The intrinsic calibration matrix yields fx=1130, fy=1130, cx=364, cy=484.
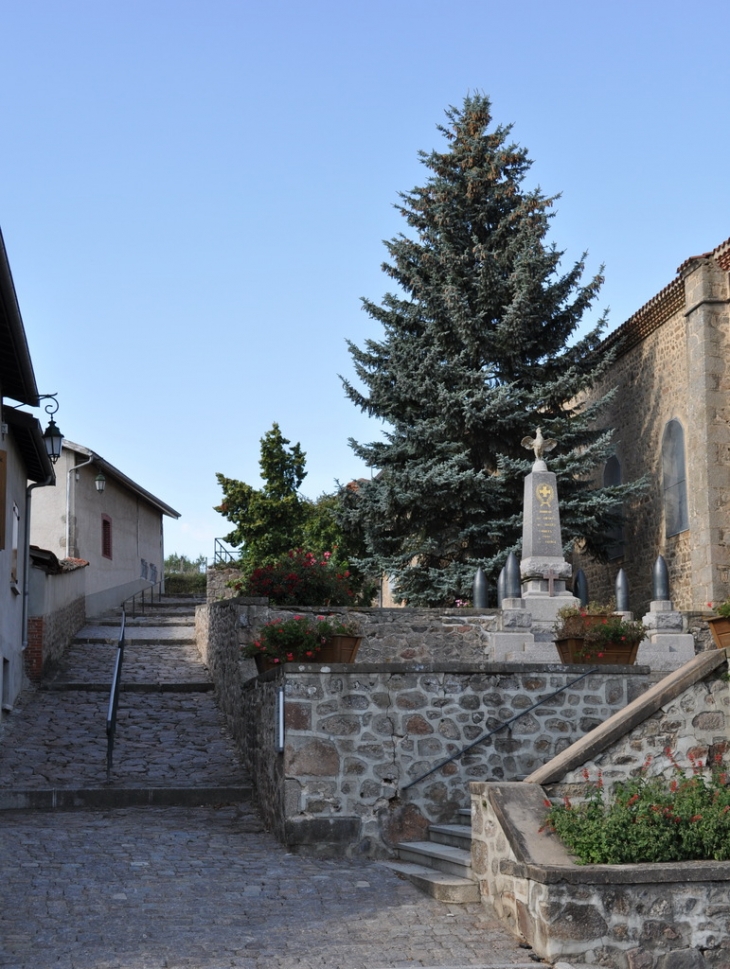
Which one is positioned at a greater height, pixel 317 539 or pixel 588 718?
pixel 317 539

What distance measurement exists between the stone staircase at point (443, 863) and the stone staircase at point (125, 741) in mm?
2632

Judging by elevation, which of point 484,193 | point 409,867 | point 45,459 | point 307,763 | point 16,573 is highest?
point 484,193

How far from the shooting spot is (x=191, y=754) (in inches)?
522

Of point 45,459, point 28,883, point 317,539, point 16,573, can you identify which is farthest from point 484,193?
point 28,883

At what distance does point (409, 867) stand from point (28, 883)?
2.97m

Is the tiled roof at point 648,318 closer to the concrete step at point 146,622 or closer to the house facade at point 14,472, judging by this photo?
the concrete step at point 146,622

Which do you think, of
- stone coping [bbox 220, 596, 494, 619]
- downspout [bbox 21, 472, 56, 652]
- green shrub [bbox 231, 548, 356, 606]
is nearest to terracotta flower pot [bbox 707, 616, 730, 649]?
stone coping [bbox 220, 596, 494, 619]

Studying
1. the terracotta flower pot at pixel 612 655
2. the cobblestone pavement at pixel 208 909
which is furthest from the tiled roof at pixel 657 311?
the cobblestone pavement at pixel 208 909

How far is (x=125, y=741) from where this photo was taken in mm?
13672

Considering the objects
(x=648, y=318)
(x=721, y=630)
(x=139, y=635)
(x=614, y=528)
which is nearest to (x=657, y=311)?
(x=648, y=318)

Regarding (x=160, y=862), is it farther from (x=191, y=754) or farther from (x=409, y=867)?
(x=191, y=754)

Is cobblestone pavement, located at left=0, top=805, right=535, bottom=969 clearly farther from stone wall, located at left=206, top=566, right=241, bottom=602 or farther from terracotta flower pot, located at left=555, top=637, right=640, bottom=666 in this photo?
stone wall, located at left=206, top=566, right=241, bottom=602

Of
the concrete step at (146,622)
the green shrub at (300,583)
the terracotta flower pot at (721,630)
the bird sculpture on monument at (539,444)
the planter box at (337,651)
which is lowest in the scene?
the concrete step at (146,622)

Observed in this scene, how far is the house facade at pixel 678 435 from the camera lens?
1914 cm
